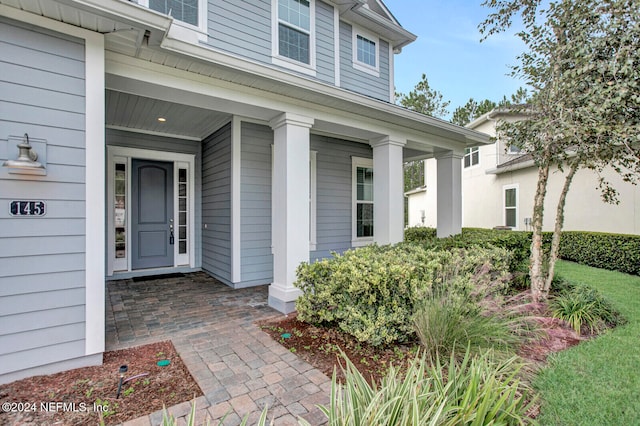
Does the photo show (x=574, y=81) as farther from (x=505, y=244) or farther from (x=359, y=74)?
(x=359, y=74)

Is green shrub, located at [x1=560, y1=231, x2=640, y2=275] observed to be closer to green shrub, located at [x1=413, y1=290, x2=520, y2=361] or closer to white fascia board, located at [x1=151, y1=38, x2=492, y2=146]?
white fascia board, located at [x1=151, y1=38, x2=492, y2=146]

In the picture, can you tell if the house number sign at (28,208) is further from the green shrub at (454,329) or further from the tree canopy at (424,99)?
the tree canopy at (424,99)

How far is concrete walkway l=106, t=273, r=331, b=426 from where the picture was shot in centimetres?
217

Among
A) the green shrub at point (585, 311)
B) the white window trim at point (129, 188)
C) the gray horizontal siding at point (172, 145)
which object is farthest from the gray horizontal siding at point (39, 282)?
the green shrub at point (585, 311)

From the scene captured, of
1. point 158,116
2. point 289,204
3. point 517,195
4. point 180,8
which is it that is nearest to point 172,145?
point 158,116

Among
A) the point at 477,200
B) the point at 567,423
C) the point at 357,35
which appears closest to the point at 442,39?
the point at 357,35

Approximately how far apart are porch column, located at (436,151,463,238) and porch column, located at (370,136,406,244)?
179 cm

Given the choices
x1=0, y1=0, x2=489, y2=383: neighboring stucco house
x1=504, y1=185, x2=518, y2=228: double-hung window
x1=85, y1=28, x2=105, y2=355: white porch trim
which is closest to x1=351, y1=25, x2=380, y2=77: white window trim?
x1=0, y1=0, x2=489, y2=383: neighboring stucco house

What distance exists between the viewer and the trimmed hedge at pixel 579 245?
209 inches

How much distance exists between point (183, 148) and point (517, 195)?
11054 mm

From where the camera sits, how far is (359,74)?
22.5ft

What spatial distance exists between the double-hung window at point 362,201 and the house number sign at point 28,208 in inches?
220

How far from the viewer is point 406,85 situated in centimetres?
Result: 2112

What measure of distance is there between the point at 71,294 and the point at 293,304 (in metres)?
2.49
